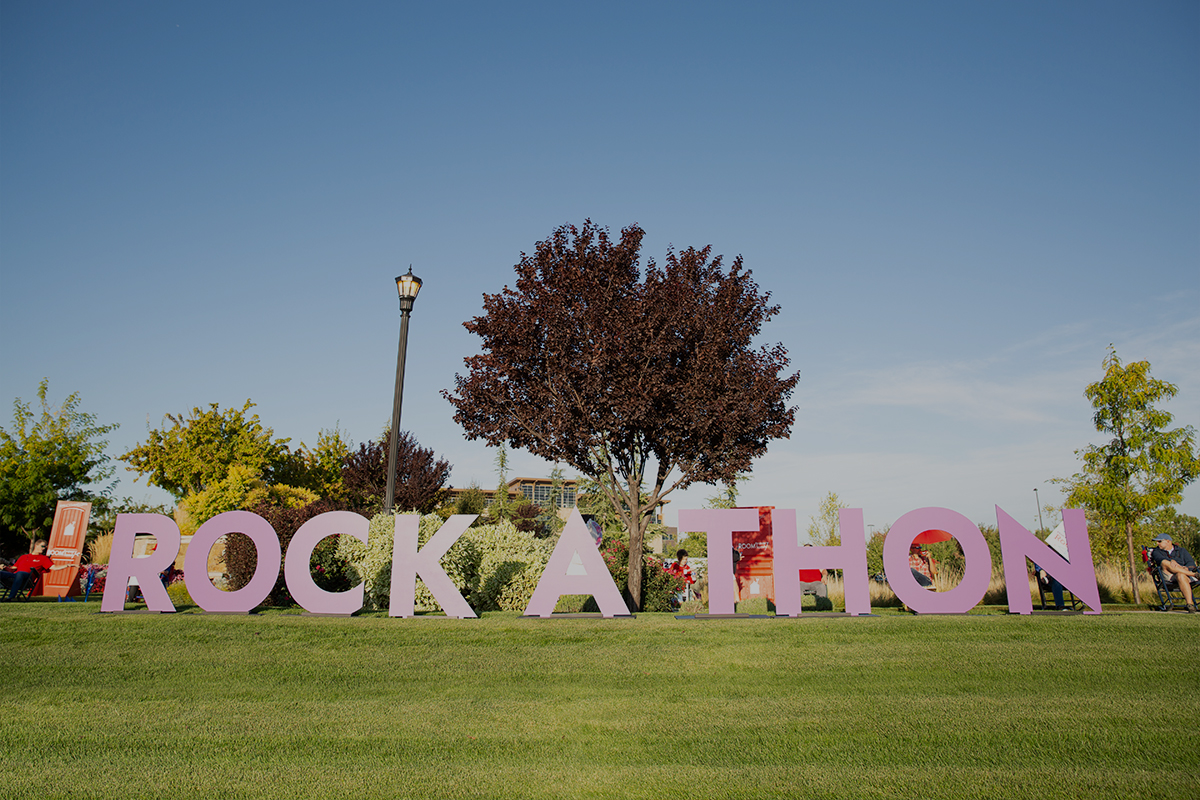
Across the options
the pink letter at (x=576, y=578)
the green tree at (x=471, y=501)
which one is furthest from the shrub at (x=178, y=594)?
the green tree at (x=471, y=501)

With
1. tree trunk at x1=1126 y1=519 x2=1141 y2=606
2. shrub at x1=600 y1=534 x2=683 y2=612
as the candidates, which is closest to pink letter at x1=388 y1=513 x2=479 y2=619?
shrub at x1=600 y1=534 x2=683 y2=612

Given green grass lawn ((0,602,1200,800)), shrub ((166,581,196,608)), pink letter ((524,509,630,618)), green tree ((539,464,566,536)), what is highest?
green tree ((539,464,566,536))

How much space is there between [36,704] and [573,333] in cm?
952

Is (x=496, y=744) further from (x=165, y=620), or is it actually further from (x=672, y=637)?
(x=165, y=620)

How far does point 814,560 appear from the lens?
34.4ft

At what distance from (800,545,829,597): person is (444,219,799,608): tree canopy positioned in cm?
542

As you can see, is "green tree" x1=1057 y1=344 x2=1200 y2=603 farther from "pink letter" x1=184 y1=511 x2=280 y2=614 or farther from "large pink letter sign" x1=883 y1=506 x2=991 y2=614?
"pink letter" x1=184 y1=511 x2=280 y2=614

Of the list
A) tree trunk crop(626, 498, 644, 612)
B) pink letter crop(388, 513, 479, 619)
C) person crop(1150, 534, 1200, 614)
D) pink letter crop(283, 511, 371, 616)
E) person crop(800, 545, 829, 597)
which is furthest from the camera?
person crop(800, 545, 829, 597)

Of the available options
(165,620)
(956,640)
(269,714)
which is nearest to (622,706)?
(269,714)

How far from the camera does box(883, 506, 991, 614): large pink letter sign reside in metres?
10.2

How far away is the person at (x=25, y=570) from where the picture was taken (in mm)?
13227

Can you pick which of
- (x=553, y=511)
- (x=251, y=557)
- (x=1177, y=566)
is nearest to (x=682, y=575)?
(x=1177, y=566)

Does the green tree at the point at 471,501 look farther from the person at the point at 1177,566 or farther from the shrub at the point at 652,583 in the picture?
the person at the point at 1177,566

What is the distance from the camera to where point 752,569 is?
18344 millimetres
